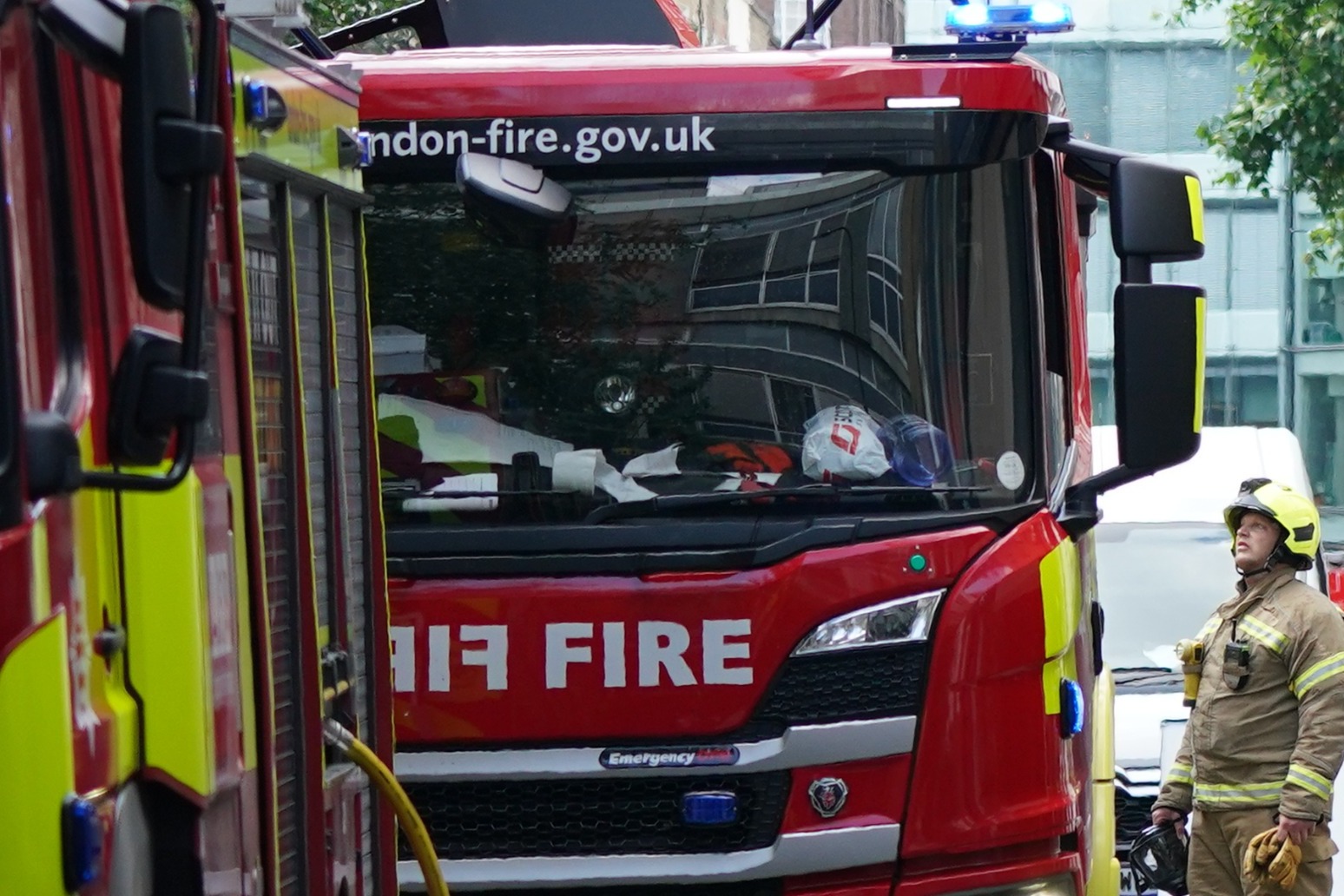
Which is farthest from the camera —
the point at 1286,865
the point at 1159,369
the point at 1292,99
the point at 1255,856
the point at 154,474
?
the point at 1292,99

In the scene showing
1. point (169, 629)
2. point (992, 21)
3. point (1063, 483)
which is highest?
point (992, 21)

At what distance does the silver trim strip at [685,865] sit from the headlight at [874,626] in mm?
445

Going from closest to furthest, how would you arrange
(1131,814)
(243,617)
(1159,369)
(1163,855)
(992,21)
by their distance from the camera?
(243,617) < (1159,369) < (992,21) < (1163,855) < (1131,814)

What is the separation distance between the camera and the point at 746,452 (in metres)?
5.12

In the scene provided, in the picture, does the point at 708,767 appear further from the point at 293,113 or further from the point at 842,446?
the point at 293,113

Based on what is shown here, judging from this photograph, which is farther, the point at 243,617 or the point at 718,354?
the point at 718,354

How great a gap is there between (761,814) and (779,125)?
5.55 feet

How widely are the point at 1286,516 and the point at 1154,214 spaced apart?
2411 mm

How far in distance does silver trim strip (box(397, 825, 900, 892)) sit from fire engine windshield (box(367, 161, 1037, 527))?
2.62 feet

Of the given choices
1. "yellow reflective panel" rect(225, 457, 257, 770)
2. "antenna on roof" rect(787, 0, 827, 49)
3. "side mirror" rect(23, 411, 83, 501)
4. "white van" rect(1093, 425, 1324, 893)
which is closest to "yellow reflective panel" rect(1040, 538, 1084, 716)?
"antenna on roof" rect(787, 0, 827, 49)

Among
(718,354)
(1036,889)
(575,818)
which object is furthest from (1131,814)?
(718,354)

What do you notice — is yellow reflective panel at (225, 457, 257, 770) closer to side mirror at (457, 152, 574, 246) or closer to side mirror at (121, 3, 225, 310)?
side mirror at (121, 3, 225, 310)

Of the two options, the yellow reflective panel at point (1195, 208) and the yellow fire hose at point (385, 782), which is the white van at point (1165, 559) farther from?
the yellow fire hose at point (385, 782)

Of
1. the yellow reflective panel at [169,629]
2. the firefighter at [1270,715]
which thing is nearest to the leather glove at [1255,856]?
the firefighter at [1270,715]
